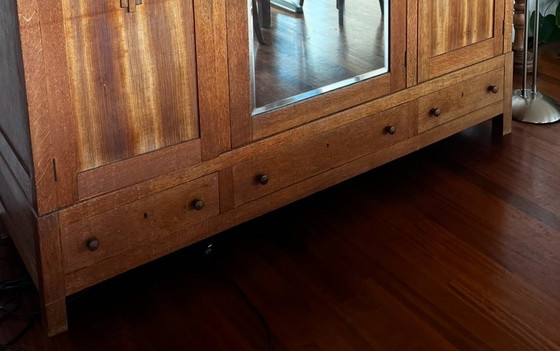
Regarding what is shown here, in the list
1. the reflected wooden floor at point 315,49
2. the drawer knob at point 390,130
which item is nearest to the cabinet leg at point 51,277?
the reflected wooden floor at point 315,49

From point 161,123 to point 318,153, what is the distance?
52 cm

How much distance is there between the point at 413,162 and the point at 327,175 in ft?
1.56

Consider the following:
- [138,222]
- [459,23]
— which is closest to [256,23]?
[138,222]

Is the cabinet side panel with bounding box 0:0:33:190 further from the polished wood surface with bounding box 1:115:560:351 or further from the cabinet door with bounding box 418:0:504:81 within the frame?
the cabinet door with bounding box 418:0:504:81

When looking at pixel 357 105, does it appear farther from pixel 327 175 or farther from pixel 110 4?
pixel 110 4

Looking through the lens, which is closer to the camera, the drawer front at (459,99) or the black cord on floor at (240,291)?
the black cord on floor at (240,291)

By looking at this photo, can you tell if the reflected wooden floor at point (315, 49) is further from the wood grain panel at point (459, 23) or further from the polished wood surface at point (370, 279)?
the polished wood surface at point (370, 279)

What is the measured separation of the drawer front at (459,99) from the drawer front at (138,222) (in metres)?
0.79

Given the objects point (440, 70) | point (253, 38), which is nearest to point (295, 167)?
point (253, 38)

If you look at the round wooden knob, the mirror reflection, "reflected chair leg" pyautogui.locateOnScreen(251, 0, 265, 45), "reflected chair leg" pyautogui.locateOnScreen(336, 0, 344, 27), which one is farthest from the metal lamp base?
"reflected chair leg" pyautogui.locateOnScreen(251, 0, 265, 45)

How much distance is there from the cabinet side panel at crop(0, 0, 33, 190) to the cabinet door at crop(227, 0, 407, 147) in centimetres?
51

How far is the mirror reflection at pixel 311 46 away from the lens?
2.02 meters

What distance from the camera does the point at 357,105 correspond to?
2287 mm

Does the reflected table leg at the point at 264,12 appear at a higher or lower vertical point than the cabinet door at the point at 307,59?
higher
